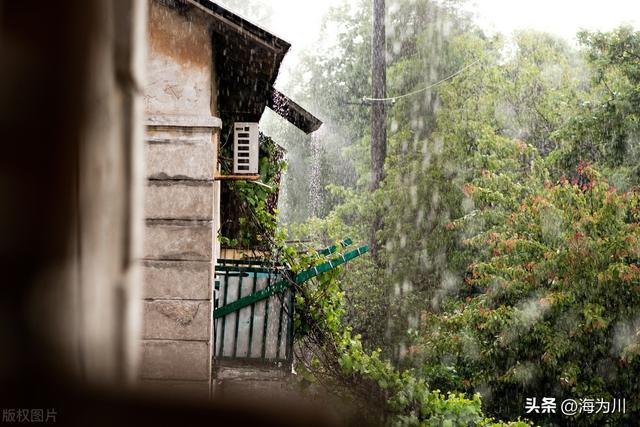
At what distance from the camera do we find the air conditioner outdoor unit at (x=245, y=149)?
730 centimetres

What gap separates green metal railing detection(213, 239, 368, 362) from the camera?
738cm

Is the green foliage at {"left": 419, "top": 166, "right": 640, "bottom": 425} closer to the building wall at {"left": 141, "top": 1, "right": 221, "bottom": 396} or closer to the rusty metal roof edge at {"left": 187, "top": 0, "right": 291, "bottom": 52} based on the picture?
the building wall at {"left": 141, "top": 1, "right": 221, "bottom": 396}

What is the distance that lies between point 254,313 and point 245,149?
5.06 ft

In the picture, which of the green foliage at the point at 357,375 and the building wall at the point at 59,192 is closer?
the building wall at the point at 59,192

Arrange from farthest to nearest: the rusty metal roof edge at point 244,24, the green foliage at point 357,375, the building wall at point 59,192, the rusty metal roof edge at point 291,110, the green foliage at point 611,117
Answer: the green foliage at point 611,117
the rusty metal roof edge at point 291,110
the green foliage at point 357,375
the rusty metal roof edge at point 244,24
the building wall at point 59,192

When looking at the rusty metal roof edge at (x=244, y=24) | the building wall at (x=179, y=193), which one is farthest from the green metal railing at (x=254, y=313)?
the rusty metal roof edge at (x=244, y=24)

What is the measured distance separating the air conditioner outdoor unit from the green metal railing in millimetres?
1013

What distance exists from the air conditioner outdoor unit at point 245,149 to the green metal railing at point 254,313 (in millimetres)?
1013

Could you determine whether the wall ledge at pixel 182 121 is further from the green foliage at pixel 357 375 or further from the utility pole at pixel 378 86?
the utility pole at pixel 378 86

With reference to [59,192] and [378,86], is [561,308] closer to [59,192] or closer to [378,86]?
[378,86]

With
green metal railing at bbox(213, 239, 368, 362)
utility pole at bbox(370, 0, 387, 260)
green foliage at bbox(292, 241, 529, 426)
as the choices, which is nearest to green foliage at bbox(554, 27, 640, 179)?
utility pole at bbox(370, 0, 387, 260)

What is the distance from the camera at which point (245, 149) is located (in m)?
7.40

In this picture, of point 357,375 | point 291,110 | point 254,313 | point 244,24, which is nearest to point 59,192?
point 244,24

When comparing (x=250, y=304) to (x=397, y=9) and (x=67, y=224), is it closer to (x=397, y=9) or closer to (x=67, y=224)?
(x=67, y=224)
